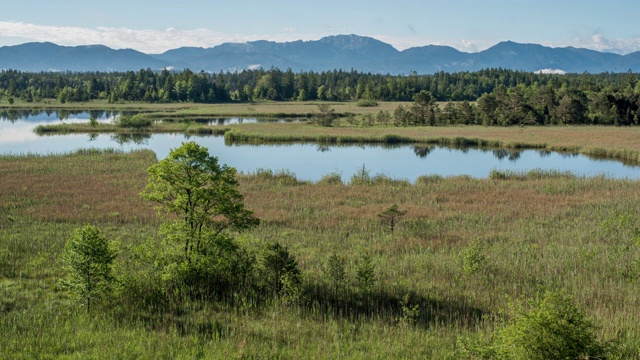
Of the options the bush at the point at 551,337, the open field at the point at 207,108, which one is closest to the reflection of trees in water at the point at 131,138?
the open field at the point at 207,108

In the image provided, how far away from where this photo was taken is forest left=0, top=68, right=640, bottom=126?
90.9 meters

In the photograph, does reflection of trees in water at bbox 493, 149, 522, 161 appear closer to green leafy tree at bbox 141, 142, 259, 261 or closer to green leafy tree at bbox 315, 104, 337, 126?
green leafy tree at bbox 315, 104, 337, 126

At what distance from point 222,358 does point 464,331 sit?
5520 millimetres

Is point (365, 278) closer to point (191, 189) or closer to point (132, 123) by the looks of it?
point (191, 189)

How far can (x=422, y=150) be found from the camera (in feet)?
219

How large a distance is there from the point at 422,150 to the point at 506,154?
9964 mm

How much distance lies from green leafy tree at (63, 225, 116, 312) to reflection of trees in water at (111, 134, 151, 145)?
2414 inches

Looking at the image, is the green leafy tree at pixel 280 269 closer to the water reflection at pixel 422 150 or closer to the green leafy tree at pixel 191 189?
the green leafy tree at pixel 191 189

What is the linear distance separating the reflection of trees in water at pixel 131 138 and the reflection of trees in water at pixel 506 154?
45422 mm

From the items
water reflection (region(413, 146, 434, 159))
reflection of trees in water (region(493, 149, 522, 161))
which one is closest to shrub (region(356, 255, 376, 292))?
water reflection (region(413, 146, 434, 159))

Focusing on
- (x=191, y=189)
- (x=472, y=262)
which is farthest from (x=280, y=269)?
(x=472, y=262)

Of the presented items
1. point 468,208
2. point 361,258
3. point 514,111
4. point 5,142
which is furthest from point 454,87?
point 361,258

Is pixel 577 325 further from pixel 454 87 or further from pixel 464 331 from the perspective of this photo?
pixel 454 87

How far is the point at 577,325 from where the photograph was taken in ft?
28.7
